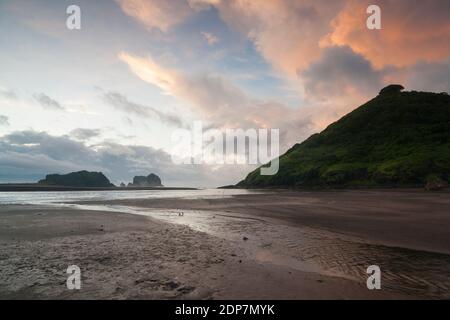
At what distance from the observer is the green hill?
8830cm

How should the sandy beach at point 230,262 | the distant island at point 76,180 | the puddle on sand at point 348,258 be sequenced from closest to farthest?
the sandy beach at point 230,262
the puddle on sand at point 348,258
the distant island at point 76,180

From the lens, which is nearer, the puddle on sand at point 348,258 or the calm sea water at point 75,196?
the puddle on sand at point 348,258

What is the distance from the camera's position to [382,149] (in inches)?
4798

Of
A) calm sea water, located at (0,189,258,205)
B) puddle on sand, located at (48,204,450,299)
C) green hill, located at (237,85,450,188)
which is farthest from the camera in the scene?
green hill, located at (237,85,450,188)

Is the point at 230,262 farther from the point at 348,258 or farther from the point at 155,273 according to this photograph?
the point at 348,258

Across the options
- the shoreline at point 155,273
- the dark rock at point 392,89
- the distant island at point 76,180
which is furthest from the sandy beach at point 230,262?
the dark rock at point 392,89

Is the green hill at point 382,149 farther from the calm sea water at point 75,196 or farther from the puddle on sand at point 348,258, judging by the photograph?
the puddle on sand at point 348,258

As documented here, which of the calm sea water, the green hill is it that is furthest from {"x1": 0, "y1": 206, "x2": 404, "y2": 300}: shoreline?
the green hill

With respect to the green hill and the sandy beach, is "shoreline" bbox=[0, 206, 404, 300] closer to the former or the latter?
the sandy beach

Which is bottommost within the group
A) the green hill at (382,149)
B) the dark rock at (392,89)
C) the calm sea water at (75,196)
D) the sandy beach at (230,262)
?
the calm sea water at (75,196)

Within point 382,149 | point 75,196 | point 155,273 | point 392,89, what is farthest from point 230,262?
point 392,89

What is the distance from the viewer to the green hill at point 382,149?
88.3 meters
